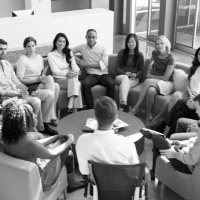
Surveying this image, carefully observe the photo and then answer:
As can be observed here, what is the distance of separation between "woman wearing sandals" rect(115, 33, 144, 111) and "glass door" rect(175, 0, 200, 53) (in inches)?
147

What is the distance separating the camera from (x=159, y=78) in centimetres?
529

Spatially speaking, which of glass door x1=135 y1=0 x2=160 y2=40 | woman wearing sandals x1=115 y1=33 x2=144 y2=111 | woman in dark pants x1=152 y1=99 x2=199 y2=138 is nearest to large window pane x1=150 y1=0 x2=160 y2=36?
glass door x1=135 y1=0 x2=160 y2=40

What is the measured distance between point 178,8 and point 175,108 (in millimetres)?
4943

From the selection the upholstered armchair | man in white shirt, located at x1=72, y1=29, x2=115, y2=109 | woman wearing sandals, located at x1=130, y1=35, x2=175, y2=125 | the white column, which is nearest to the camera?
the upholstered armchair

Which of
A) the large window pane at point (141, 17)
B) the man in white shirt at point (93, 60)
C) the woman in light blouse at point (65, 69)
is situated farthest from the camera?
the large window pane at point (141, 17)

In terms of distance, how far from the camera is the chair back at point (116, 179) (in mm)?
2680

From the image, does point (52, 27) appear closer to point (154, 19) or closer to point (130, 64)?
point (130, 64)

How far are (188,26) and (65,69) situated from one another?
4690 millimetres

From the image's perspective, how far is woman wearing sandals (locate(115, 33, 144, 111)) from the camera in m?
5.43

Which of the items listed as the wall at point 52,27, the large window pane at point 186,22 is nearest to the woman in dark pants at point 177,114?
the wall at point 52,27

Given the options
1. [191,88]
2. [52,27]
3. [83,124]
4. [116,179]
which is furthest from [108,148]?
[52,27]

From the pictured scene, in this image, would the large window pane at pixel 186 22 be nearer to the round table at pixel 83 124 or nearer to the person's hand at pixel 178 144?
the round table at pixel 83 124

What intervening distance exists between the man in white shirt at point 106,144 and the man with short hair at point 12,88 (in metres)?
2.16

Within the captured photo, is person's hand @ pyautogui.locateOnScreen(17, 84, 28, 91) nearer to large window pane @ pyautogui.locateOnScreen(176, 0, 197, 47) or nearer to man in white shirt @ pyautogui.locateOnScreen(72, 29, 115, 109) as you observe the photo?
man in white shirt @ pyautogui.locateOnScreen(72, 29, 115, 109)
